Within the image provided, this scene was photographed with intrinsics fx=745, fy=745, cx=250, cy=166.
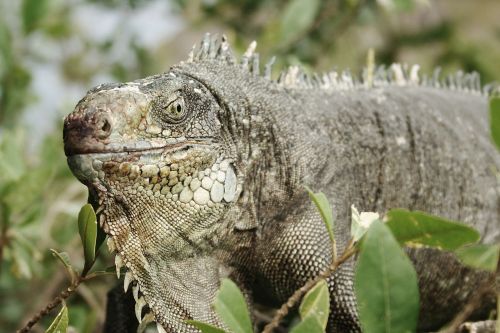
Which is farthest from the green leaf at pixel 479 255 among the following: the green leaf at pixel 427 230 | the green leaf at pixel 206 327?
the green leaf at pixel 206 327

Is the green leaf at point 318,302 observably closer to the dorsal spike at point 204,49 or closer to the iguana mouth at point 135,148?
the iguana mouth at point 135,148

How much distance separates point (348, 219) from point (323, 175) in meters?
0.18

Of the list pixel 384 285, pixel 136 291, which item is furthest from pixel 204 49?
pixel 384 285

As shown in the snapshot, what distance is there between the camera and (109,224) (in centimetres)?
219

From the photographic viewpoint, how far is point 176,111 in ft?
7.50

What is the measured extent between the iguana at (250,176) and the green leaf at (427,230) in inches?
25.8

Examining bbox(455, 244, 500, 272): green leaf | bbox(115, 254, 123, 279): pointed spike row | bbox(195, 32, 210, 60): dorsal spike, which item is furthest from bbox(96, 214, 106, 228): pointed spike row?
bbox(455, 244, 500, 272): green leaf

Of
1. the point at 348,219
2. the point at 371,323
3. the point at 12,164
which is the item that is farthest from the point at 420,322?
the point at 12,164

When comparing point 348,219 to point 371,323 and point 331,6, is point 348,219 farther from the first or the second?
point 331,6

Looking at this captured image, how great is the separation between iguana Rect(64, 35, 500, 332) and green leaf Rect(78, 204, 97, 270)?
0.31ft

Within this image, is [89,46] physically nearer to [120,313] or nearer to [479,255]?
[120,313]

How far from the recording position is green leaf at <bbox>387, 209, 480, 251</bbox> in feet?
5.65

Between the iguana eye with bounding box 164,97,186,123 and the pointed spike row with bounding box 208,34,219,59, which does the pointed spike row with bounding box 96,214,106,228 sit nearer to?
the iguana eye with bounding box 164,97,186,123

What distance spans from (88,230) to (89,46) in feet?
14.6
